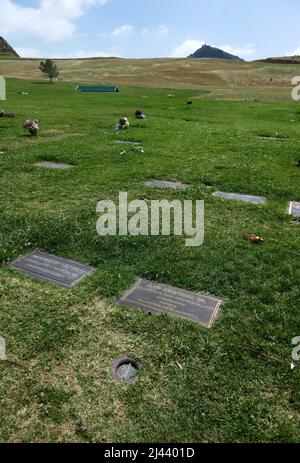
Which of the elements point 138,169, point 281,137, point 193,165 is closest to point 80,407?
point 138,169

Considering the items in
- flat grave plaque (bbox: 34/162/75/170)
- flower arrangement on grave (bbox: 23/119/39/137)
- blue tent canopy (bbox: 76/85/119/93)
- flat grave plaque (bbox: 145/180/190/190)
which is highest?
blue tent canopy (bbox: 76/85/119/93)

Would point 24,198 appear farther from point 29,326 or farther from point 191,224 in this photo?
point 29,326

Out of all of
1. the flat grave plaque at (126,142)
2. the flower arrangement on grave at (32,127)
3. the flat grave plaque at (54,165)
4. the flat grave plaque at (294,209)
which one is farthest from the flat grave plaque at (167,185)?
the flower arrangement on grave at (32,127)

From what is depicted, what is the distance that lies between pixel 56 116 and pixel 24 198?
1733 cm

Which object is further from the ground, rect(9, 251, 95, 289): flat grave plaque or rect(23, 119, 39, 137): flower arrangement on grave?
rect(23, 119, 39, 137): flower arrangement on grave

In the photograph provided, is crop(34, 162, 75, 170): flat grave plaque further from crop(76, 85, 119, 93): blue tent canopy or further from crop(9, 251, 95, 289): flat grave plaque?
crop(76, 85, 119, 93): blue tent canopy

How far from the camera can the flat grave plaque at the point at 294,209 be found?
9.42 m

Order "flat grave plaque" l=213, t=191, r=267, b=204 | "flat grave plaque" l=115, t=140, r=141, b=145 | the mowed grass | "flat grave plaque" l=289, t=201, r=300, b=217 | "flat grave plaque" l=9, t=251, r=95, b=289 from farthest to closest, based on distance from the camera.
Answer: "flat grave plaque" l=115, t=140, r=141, b=145, "flat grave plaque" l=213, t=191, r=267, b=204, "flat grave plaque" l=289, t=201, r=300, b=217, "flat grave plaque" l=9, t=251, r=95, b=289, the mowed grass

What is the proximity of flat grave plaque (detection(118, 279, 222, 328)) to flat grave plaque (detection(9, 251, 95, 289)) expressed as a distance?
1.00 metres

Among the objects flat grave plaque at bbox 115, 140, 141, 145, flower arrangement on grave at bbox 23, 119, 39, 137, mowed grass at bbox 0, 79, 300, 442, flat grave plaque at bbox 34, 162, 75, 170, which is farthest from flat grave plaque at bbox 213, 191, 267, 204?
flower arrangement on grave at bbox 23, 119, 39, 137

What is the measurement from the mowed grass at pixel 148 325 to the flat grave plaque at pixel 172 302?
17 centimetres

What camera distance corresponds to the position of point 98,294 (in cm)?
612

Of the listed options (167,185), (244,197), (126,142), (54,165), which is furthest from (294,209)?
(126,142)

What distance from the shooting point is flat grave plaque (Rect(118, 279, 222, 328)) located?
5668 mm
